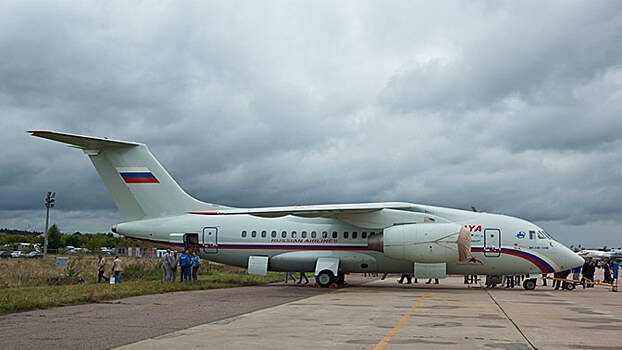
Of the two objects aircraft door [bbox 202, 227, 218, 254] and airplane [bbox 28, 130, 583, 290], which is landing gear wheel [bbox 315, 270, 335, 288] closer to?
airplane [bbox 28, 130, 583, 290]

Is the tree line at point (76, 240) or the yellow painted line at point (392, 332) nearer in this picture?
the yellow painted line at point (392, 332)

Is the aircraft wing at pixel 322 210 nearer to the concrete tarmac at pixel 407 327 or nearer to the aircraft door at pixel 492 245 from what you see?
the aircraft door at pixel 492 245

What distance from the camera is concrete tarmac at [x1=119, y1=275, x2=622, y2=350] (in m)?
8.51

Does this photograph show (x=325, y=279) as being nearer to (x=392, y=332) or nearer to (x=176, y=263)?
(x=176, y=263)

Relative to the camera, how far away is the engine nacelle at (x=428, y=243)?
20562mm

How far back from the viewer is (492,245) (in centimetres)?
2161

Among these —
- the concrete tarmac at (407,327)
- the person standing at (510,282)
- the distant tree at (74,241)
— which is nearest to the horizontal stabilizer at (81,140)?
the concrete tarmac at (407,327)

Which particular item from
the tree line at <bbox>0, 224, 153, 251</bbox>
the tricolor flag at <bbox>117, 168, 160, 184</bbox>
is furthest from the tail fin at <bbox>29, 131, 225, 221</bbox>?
the tree line at <bbox>0, 224, 153, 251</bbox>

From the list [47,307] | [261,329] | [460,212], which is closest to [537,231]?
[460,212]

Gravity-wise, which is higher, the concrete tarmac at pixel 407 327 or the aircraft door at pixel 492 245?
the aircraft door at pixel 492 245

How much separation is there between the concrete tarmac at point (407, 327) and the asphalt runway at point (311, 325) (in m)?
0.02

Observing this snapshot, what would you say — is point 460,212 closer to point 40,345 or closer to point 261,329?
point 261,329

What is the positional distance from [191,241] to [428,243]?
10.3 m

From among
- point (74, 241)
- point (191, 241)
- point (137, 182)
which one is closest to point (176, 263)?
point (191, 241)
